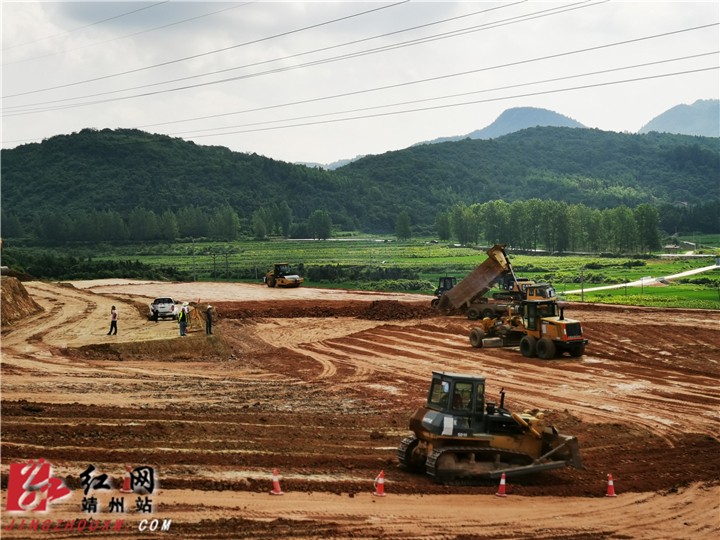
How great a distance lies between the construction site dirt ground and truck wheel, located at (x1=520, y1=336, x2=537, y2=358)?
1.42 ft

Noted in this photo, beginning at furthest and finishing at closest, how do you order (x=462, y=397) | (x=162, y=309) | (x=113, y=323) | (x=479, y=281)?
(x=479, y=281)
(x=162, y=309)
(x=113, y=323)
(x=462, y=397)

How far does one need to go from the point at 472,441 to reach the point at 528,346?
19442 mm

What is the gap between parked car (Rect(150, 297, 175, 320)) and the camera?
48.1 meters

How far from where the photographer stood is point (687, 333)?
43.6 metres

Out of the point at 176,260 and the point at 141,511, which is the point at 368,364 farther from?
the point at 176,260

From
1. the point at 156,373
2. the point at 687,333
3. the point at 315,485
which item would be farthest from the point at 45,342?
the point at 687,333

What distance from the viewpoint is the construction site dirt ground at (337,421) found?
16.0 metres

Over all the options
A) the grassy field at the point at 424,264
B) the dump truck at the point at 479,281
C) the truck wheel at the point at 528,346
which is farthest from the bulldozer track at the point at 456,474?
the grassy field at the point at 424,264

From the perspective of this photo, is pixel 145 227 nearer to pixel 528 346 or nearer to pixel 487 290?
pixel 487 290

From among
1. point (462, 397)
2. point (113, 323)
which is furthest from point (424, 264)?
point (462, 397)

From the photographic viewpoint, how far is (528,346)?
3728cm

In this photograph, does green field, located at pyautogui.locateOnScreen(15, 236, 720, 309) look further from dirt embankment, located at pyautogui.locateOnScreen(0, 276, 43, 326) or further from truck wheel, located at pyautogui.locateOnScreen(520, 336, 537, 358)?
dirt embankment, located at pyautogui.locateOnScreen(0, 276, 43, 326)

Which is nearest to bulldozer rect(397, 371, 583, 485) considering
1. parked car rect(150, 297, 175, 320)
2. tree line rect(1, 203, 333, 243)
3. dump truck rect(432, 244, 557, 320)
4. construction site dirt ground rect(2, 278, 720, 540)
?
construction site dirt ground rect(2, 278, 720, 540)

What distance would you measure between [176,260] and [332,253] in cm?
2327
